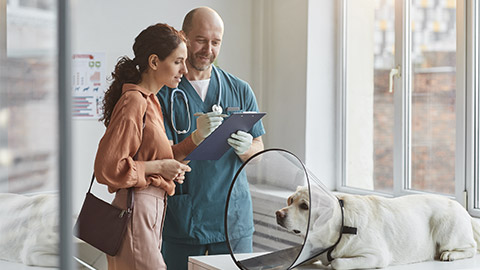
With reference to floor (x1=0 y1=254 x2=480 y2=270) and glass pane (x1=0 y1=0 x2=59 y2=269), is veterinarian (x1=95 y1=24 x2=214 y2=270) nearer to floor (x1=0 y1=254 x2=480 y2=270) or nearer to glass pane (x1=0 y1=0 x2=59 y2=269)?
floor (x1=0 y1=254 x2=480 y2=270)

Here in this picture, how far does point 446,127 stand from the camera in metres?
2.59

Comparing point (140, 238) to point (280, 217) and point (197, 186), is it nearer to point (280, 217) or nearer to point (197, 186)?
point (280, 217)

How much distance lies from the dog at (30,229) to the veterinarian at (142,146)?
0.97 metres

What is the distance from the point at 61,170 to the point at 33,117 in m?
0.04

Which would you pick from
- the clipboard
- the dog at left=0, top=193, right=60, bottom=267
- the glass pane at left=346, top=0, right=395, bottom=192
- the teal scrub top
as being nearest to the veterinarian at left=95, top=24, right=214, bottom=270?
the clipboard

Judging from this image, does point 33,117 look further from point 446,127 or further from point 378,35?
point 378,35

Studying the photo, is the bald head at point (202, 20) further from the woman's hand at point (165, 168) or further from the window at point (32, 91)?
the window at point (32, 91)

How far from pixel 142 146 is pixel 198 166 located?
20.1 inches

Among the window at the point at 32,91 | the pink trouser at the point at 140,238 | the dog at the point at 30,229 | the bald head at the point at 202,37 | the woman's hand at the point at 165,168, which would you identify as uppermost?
the bald head at the point at 202,37

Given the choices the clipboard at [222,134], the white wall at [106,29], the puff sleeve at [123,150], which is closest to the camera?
the puff sleeve at [123,150]

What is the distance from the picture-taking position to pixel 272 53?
135 inches

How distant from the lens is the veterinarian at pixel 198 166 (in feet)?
6.38

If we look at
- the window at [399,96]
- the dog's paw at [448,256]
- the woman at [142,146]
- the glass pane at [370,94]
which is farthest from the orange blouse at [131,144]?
the glass pane at [370,94]

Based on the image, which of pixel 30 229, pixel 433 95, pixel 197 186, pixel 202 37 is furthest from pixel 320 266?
pixel 433 95
